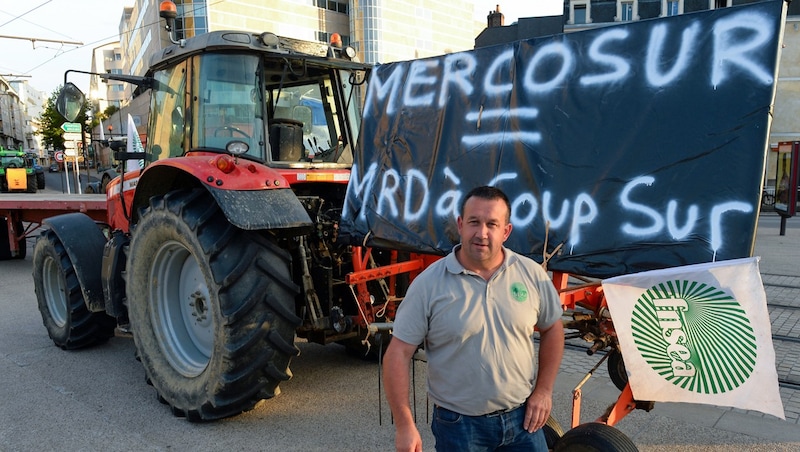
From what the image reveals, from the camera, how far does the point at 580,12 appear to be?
39750 millimetres

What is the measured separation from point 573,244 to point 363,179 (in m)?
1.48

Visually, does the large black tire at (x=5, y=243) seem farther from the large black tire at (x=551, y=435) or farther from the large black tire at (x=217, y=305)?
the large black tire at (x=551, y=435)

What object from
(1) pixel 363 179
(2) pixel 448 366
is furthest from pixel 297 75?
(2) pixel 448 366

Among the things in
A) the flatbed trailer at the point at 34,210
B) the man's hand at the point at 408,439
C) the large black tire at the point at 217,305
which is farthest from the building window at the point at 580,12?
the man's hand at the point at 408,439

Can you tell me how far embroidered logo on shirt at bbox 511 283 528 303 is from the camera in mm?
2238

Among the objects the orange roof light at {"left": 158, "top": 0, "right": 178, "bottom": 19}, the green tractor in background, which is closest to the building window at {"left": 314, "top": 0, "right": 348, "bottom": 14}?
the green tractor in background

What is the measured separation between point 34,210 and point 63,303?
Result: 5873mm

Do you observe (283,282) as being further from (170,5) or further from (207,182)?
(170,5)

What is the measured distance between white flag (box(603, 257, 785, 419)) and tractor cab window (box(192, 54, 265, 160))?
2.82m

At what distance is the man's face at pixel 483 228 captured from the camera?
2.17m

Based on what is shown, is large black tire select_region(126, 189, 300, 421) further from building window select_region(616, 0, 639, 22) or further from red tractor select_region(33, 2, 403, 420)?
building window select_region(616, 0, 639, 22)

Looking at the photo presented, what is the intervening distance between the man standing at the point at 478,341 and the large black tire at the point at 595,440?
421 mm

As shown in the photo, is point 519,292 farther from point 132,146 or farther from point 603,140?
point 132,146

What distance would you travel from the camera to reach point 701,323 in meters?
2.43
